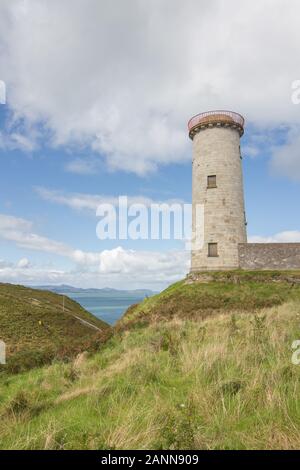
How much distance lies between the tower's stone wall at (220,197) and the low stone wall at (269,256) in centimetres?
84

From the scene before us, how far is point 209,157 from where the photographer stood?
28.1 m

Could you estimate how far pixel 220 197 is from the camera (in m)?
27.3

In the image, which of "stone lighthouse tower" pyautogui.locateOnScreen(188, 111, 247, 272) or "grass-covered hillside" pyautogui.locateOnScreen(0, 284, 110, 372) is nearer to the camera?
"grass-covered hillside" pyautogui.locateOnScreen(0, 284, 110, 372)

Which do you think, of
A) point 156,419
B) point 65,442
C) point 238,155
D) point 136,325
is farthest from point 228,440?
point 238,155

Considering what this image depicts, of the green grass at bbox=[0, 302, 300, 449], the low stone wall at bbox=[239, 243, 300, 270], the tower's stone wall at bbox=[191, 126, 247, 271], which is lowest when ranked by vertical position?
the green grass at bbox=[0, 302, 300, 449]

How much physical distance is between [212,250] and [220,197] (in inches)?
184

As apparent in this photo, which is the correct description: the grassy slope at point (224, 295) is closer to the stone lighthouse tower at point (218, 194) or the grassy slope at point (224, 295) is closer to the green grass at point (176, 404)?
the stone lighthouse tower at point (218, 194)

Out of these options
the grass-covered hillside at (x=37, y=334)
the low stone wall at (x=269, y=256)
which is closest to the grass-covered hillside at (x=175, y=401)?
the grass-covered hillside at (x=37, y=334)

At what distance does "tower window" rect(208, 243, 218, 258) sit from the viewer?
27.1 metres

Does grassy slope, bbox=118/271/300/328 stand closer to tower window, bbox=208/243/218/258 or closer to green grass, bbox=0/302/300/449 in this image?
tower window, bbox=208/243/218/258

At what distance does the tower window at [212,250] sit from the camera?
27.1 meters

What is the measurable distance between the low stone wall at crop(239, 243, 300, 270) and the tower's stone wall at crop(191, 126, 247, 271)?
33.1 inches

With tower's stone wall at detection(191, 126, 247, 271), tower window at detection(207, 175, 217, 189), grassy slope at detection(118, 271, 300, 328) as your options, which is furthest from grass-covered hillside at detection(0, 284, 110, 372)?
tower window at detection(207, 175, 217, 189)

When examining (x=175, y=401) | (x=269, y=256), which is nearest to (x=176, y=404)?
(x=175, y=401)
